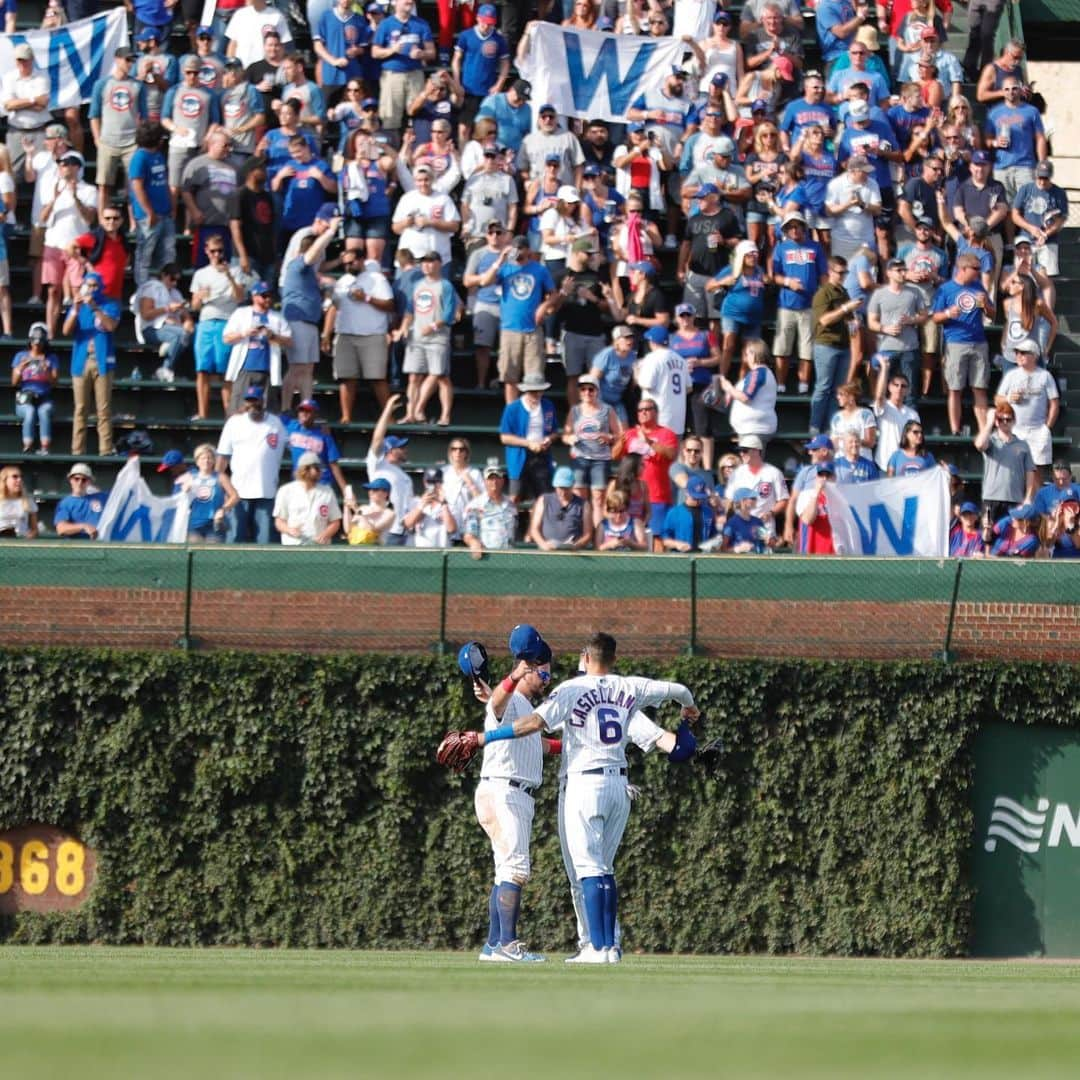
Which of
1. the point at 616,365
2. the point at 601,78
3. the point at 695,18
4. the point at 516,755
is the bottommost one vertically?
the point at 516,755

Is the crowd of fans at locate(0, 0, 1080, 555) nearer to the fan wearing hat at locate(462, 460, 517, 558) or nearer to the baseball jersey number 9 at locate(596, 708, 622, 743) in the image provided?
the fan wearing hat at locate(462, 460, 517, 558)

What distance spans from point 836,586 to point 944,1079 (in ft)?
34.8

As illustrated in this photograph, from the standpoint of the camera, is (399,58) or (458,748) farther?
(399,58)

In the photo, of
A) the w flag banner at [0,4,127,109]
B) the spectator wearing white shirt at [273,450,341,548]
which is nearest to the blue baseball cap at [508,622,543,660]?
the spectator wearing white shirt at [273,450,341,548]

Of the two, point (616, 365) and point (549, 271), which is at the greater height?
point (549, 271)

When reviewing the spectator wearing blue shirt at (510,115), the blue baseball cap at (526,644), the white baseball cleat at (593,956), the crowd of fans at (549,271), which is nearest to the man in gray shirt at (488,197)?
the crowd of fans at (549,271)

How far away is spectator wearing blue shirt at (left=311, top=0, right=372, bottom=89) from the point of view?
21641 mm

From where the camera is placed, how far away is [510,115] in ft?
70.3

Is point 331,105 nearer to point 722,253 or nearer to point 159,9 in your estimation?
point 159,9

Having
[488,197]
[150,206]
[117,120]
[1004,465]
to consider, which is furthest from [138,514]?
[1004,465]

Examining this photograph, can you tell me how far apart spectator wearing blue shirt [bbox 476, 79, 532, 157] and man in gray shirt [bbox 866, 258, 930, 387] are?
13.6 ft

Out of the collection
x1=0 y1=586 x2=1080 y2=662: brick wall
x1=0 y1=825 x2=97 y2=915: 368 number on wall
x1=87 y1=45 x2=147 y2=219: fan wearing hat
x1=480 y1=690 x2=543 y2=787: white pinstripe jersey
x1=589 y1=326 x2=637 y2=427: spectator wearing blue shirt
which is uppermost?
x1=87 y1=45 x2=147 y2=219: fan wearing hat

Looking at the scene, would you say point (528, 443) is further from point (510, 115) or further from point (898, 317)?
point (510, 115)

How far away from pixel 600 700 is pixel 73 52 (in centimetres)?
1237
